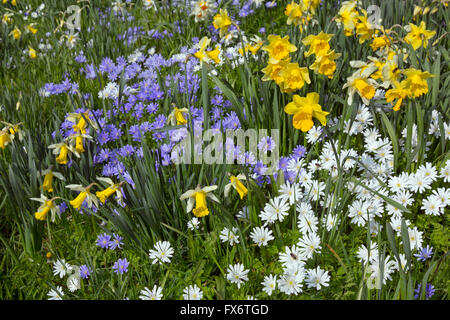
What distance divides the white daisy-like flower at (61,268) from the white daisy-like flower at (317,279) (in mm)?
986

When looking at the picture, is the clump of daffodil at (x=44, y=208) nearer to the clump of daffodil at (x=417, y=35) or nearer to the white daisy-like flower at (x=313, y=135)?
the white daisy-like flower at (x=313, y=135)

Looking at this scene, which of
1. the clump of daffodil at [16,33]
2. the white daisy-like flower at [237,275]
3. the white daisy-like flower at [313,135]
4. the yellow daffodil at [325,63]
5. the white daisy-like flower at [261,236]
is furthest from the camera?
the clump of daffodil at [16,33]

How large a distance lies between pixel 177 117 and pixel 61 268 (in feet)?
2.71

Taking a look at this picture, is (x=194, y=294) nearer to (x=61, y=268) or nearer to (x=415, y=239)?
(x=61, y=268)

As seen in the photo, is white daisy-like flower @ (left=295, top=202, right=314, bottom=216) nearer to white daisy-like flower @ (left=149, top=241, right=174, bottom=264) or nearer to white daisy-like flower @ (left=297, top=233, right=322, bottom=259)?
white daisy-like flower @ (left=297, top=233, right=322, bottom=259)

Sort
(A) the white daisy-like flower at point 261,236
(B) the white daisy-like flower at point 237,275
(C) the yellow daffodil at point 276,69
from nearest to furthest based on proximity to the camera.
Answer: (B) the white daisy-like flower at point 237,275 < (A) the white daisy-like flower at point 261,236 < (C) the yellow daffodil at point 276,69

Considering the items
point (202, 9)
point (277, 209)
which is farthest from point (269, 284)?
point (202, 9)

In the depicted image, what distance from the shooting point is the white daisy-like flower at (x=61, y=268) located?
1.77 metres

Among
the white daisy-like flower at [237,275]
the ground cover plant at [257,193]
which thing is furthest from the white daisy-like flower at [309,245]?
the white daisy-like flower at [237,275]

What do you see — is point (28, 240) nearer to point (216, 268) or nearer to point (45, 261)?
point (45, 261)

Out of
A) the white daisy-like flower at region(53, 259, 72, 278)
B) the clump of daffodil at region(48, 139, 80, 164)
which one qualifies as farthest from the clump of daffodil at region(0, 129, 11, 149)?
the white daisy-like flower at region(53, 259, 72, 278)

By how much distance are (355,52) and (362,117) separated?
0.61m

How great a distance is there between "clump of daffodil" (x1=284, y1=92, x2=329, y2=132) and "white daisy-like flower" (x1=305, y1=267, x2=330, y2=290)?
59 cm
